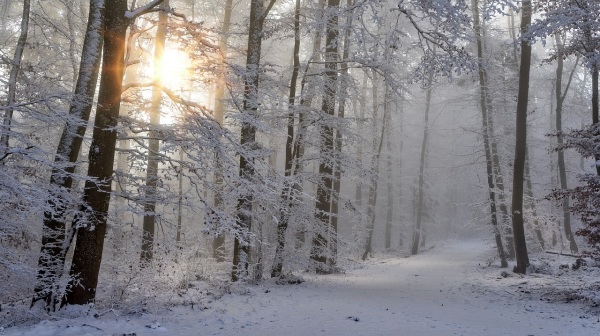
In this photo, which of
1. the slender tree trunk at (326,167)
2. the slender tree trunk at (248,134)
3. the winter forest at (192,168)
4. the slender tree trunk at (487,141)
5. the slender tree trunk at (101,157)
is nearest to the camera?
the winter forest at (192,168)

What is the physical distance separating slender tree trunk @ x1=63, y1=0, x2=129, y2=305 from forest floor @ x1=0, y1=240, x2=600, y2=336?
76 cm

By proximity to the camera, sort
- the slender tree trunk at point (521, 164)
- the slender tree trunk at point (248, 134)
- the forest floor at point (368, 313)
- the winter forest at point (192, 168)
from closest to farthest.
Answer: the forest floor at point (368, 313) → the winter forest at point (192, 168) → the slender tree trunk at point (248, 134) → the slender tree trunk at point (521, 164)

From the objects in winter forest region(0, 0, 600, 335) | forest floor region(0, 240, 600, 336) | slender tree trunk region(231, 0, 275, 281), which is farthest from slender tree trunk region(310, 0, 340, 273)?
slender tree trunk region(231, 0, 275, 281)

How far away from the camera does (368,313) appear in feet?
26.1

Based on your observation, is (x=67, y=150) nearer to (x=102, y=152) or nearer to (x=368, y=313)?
(x=102, y=152)

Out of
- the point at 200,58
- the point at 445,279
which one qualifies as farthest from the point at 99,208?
the point at 445,279

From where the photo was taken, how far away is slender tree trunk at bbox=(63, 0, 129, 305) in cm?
675

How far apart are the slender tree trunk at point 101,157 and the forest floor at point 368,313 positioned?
758 mm

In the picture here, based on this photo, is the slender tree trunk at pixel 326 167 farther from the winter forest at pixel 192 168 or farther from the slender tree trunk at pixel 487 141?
the slender tree trunk at pixel 487 141

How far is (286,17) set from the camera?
12.4 metres

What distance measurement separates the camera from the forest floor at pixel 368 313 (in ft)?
20.9

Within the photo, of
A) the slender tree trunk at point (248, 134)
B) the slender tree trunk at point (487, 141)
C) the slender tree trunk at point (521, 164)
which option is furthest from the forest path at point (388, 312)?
the slender tree trunk at point (487, 141)

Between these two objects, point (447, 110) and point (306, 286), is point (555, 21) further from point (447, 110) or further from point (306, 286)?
point (447, 110)

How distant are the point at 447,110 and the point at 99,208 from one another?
44.7 m
